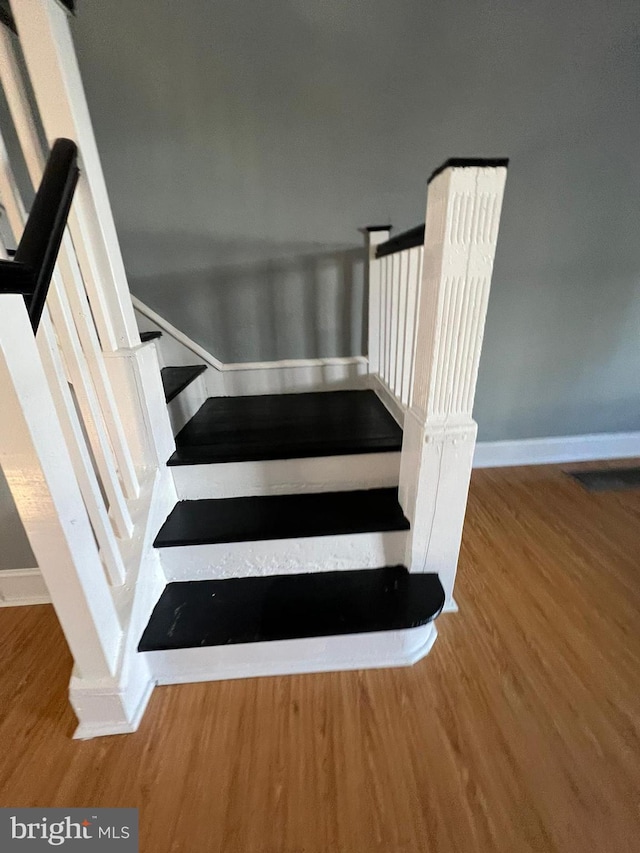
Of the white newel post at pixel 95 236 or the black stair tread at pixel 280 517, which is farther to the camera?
the black stair tread at pixel 280 517

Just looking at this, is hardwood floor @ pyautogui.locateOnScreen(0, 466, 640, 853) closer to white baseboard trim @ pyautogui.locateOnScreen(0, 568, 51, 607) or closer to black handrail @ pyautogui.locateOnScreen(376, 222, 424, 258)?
white baseboard trim @ pyautogui.locateOnScreen(0, 568, 51, 607)

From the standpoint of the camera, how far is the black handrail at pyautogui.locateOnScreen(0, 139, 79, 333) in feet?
2.21

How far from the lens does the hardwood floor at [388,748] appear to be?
86 cm

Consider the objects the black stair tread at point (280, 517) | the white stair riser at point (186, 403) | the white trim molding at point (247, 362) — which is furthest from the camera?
the white trim molding at point (247, 362)

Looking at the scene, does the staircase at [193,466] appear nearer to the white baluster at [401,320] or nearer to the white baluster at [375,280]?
the white baluster at [401,320]

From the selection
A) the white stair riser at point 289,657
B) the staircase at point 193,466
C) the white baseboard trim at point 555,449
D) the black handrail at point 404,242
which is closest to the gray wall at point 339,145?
the black handrail at point 404,242

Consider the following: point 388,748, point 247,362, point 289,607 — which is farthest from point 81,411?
point 388,748

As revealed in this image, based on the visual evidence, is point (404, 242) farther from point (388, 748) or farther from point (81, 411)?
point (388, 748)

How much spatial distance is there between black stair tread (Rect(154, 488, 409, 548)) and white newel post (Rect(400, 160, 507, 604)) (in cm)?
11

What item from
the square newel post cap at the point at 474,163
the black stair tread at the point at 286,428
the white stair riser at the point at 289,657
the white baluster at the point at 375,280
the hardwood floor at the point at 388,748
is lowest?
the hardwood floor at the point at 388,748

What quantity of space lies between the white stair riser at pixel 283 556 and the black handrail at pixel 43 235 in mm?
803

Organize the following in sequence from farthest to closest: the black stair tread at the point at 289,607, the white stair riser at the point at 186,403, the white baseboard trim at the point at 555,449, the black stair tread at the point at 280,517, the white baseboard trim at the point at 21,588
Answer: the white baseboard trim at the point at 555,449 → the white stair riser at the point at 186,403 → the white baseboard trim at the point at 21,588 → the black stair tread at the point at 280,517 → the black stair tread at the point at 289,607

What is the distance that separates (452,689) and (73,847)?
38.7 inches

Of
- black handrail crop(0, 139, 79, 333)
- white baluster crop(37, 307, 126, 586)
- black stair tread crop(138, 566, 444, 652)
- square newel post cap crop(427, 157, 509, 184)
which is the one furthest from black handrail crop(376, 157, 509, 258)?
black stair tread crop(138, 566, 444, 652)
